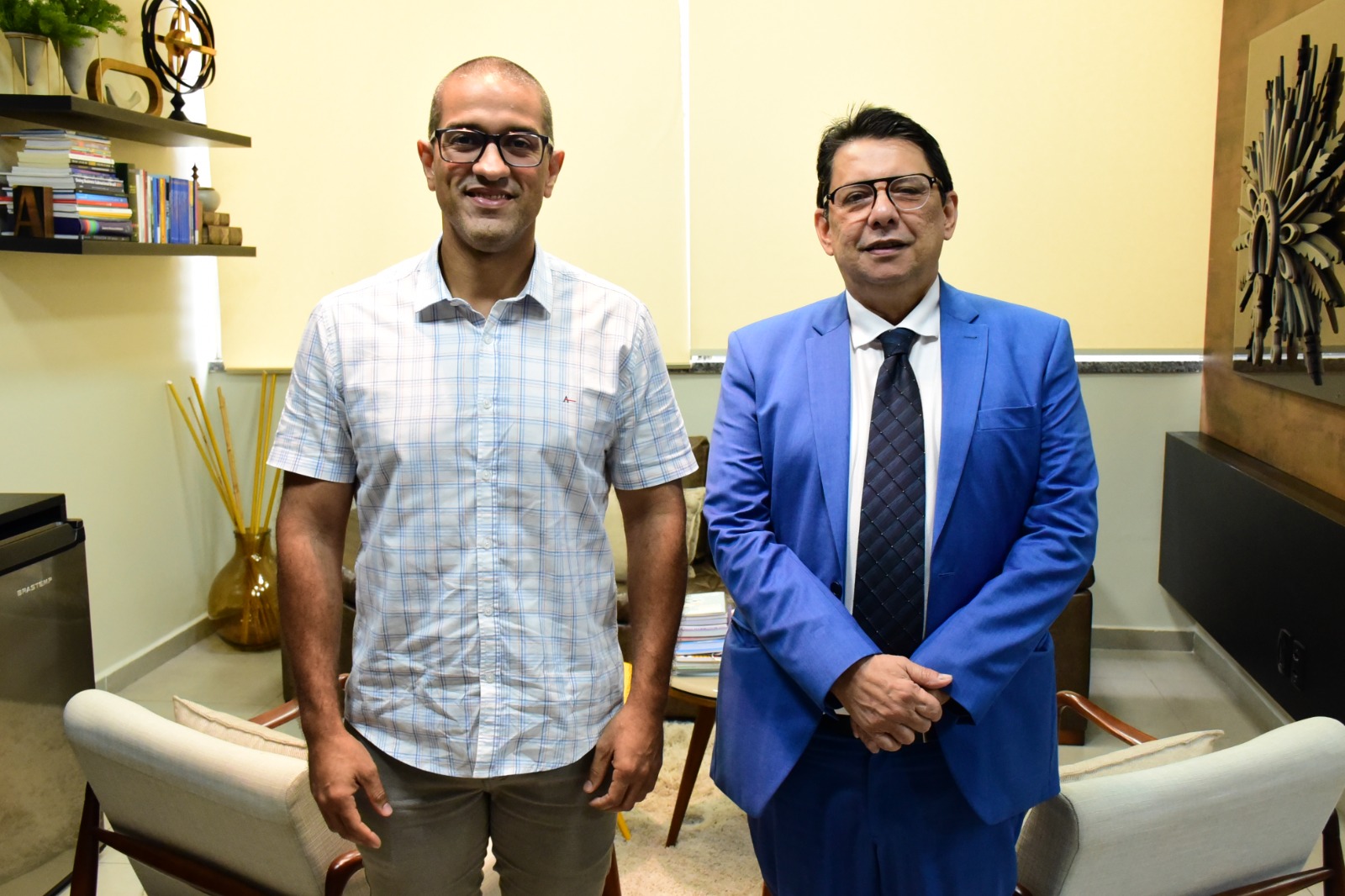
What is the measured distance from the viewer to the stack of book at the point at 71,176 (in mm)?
3125

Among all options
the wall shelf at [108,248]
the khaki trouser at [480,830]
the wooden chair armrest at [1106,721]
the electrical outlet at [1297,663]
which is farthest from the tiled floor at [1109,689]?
the khaki trouser at [480,830]

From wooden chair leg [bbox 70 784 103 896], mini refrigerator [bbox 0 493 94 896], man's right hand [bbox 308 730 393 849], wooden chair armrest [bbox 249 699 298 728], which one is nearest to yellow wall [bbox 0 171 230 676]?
mini refrigerator [bbox 0 493 94 896]

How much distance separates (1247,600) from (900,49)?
2236mm

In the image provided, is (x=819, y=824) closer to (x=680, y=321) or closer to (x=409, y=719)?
(x=409, y=719)

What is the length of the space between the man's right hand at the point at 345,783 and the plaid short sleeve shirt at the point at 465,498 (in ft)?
0.15

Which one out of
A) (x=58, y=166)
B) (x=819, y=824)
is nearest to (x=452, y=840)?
(x=819, y=824)

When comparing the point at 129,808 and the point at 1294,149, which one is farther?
the point at 1294,149

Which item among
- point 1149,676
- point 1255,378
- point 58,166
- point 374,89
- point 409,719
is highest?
point 374,89

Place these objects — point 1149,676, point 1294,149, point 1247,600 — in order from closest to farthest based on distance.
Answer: point 1294,149
point 1247,600
point 1149,676

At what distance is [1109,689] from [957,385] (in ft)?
8.84

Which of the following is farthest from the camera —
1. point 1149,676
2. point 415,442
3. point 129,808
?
point 1149,676

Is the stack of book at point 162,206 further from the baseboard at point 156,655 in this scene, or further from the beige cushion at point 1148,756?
the beige cushion at point 1148,756

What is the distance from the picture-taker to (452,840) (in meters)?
1.50

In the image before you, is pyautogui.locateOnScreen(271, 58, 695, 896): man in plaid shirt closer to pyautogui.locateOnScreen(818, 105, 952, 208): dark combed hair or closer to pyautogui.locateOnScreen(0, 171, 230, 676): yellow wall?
pyautogui.locateOnScreen(818, 105, 952, 208): dark combed hair
